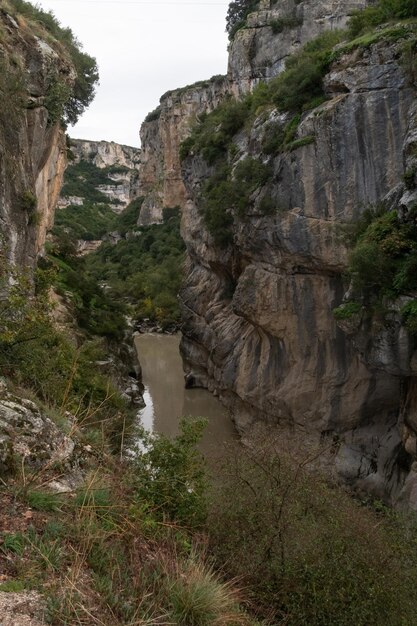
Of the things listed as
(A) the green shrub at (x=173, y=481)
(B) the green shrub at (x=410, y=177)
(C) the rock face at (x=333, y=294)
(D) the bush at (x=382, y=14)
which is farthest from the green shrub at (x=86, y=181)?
(A) the green shrub at (x=173, y=481)

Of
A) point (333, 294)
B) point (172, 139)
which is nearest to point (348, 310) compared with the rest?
point (333, 294)

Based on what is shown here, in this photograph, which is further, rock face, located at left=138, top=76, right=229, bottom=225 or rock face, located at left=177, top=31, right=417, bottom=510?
rock face, located at left=138, top=76, right=229, bottom=225

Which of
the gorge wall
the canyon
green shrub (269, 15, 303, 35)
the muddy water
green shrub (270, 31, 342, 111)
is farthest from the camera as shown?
green shrub (269, 15, 303, 35)

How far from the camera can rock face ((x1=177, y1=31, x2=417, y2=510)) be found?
12617 millimetres

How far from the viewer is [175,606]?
3787 mm

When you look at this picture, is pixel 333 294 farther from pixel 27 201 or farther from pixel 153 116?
pixel 153 116

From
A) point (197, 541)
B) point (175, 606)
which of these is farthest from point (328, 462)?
point (175, 606)

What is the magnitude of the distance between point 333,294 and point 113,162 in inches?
3963

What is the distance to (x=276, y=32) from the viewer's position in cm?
2961

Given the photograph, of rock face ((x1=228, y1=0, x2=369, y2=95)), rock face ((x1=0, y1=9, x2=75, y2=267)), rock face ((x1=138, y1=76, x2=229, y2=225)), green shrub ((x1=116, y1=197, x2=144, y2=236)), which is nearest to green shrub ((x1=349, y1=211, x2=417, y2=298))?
rock face ((x1=0, y1=9, x2=75, y2=267))

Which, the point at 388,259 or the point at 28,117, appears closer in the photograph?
the point at 388,259

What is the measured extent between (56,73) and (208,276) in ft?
41.4

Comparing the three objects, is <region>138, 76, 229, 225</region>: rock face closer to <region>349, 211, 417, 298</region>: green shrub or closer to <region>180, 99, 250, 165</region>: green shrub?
<region>180, 99, 250, 165</region>: green shrub

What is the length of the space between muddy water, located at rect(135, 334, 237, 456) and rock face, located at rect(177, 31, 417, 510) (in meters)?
1.59
